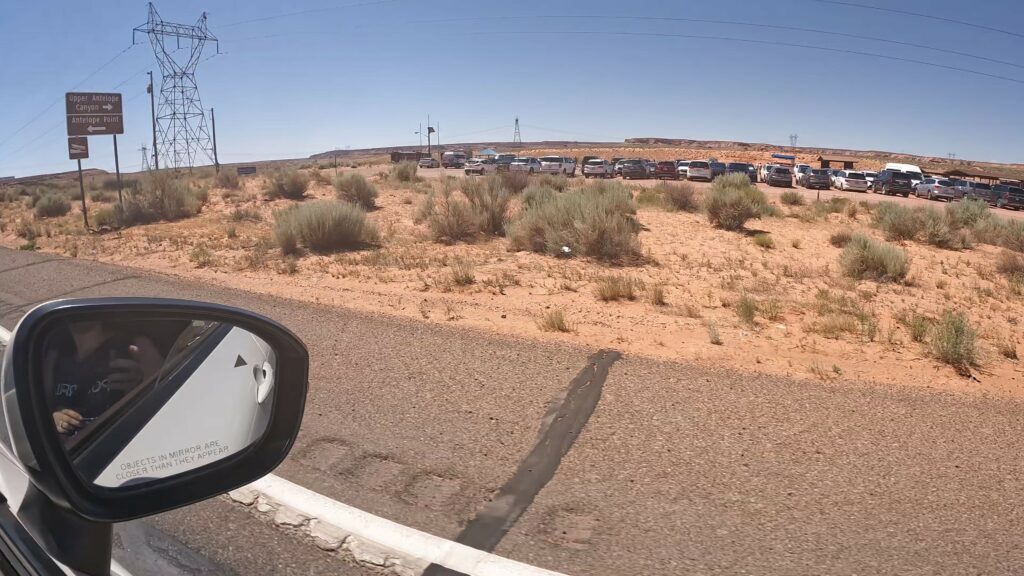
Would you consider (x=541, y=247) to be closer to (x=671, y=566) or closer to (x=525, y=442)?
(x=525, y=442)

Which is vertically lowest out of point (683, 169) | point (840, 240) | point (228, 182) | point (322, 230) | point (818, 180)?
point (840, 240)

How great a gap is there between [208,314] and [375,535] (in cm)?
208

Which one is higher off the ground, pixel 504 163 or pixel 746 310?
pixel 504 163

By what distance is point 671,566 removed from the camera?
385 cm

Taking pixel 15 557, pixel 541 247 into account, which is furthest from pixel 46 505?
pixel 541 247

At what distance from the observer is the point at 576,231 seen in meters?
16.5

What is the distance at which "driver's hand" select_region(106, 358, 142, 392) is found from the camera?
225 cm

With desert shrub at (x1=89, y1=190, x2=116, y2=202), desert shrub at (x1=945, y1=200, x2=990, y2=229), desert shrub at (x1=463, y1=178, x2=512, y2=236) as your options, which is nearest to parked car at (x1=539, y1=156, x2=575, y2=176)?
desert shrub at (x1=89, y1=190, x2=116, y2=202)

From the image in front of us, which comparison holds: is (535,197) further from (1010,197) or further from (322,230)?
(1010,197)

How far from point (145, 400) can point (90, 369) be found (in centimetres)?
30

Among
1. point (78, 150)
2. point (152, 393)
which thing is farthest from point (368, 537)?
point (78, 150)

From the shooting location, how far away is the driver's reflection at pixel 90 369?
81.2 inches

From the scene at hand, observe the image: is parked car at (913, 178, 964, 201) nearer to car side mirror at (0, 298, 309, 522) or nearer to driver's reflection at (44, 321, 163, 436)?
car side mirror at (0, 298, 309, 522)

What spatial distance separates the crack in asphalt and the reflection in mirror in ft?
5.10
